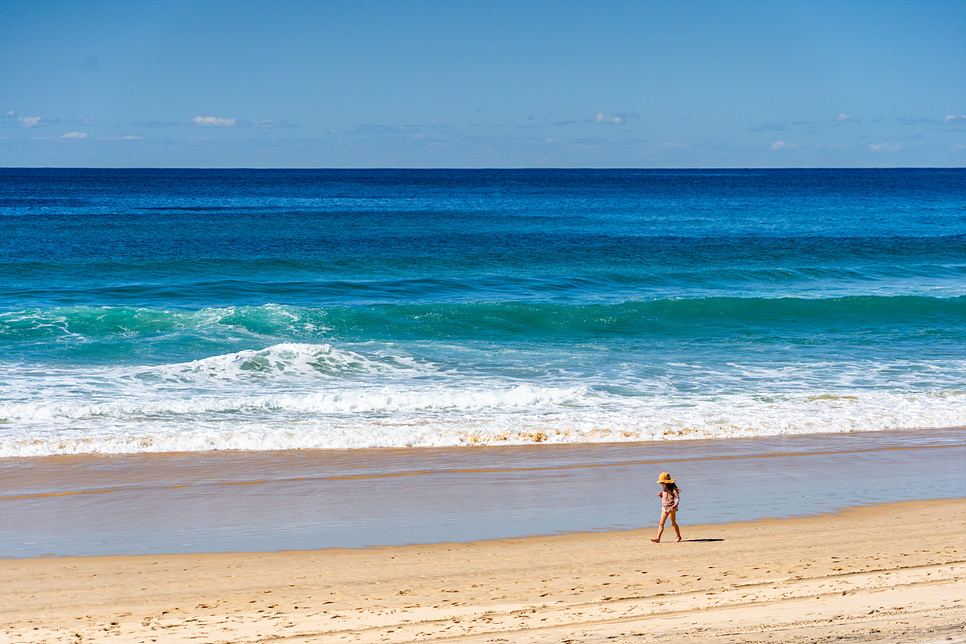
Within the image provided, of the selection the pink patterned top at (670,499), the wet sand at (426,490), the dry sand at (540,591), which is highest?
the pink patterned top at (670,499)

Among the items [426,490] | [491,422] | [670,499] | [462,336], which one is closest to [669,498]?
[670,499]

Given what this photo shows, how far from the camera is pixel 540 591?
23.9 feet

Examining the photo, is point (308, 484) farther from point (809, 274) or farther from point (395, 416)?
point (809, 274)

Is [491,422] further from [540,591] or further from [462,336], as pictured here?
[462,336]

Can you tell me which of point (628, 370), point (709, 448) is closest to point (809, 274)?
point (628, 370)

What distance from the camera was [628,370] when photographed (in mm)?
18156

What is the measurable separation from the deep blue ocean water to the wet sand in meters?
0.88

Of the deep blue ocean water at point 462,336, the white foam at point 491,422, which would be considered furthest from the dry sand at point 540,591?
the deep blue ocean water at point 462,336

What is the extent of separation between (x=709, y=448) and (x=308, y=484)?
19.8 feet

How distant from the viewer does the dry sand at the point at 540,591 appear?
6277mm

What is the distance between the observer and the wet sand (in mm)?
8930

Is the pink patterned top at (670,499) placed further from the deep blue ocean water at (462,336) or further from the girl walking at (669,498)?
the deep blue ocean water at (462,336)

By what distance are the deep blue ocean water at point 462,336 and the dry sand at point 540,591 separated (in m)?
4.55

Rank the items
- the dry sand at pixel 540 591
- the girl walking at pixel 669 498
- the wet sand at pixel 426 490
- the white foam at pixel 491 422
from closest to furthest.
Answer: the dry sand at pixel 540 591
the girl walking at pixel 669 498
the wet sand at pixel 426 490
the white foam at pixel 491 422
